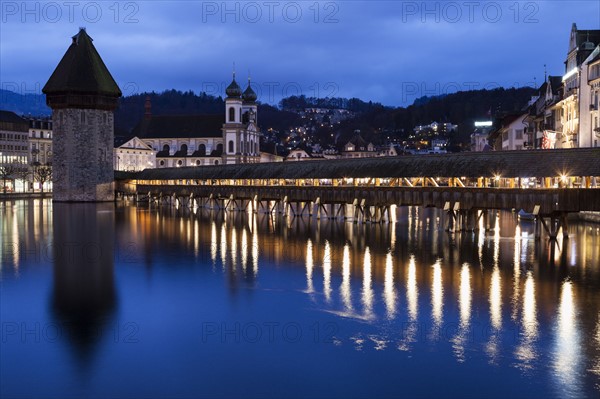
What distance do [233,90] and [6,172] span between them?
34.3 meters

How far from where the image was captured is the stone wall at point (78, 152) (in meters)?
74.7

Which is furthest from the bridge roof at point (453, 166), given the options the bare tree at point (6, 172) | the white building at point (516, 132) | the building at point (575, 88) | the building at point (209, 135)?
the building at point (209, 135)

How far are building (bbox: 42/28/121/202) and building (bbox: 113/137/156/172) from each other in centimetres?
2738

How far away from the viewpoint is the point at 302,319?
58.9ft

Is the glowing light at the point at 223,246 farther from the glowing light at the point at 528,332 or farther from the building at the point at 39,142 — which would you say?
the building at the point at 39,142

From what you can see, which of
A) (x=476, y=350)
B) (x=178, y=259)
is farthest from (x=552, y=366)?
(x=178, y=259)

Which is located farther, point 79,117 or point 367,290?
point 79,117

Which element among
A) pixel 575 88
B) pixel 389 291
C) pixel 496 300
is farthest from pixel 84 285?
pixel 575 88

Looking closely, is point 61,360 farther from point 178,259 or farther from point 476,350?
point 178,259

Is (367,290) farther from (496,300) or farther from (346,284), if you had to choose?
(496,300)

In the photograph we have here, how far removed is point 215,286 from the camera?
22.7 meters

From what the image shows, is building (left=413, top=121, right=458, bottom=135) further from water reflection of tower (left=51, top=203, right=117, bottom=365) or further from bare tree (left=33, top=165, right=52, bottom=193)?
water reflection of tower (left=51, top=203, right=117, bottom=365)

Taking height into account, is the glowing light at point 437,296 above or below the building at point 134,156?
below

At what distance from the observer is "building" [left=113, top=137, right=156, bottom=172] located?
104375mm
